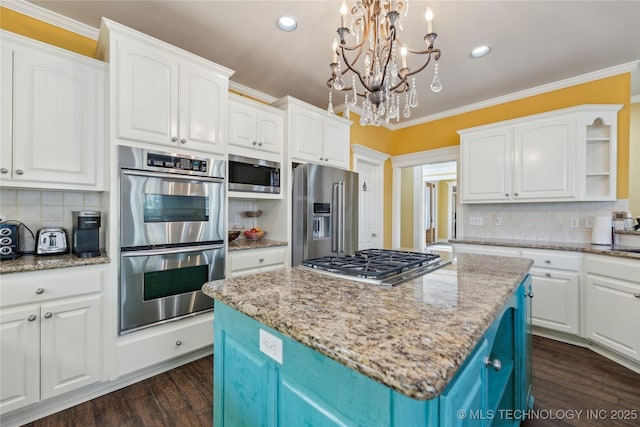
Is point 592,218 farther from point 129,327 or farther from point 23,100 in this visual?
point 23,100

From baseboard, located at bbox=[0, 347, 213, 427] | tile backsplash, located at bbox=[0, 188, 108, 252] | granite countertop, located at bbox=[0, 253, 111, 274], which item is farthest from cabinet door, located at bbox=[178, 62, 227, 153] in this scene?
baseboard, located at bbox=[0, 347, 213, 427]

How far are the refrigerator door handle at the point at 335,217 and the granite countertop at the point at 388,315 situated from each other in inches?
73.2

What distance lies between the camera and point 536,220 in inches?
127

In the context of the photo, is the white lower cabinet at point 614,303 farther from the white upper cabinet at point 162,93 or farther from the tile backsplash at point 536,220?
the white upper cabinet at point 162,93

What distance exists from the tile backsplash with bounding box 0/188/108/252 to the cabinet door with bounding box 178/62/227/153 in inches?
29.5

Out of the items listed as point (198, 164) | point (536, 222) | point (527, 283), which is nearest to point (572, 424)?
point (527, 283)

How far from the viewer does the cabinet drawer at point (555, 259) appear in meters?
2.58

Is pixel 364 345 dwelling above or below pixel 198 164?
below

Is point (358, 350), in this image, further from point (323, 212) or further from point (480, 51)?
point (480, 51)

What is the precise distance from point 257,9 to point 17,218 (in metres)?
2.23

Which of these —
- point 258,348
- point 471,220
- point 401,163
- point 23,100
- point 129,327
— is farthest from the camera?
point 401,163

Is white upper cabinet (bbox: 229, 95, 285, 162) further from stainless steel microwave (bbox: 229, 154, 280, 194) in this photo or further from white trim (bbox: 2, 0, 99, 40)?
white trim (bbox: 2, 0, 99, 40)

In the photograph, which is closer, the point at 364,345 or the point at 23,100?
the point at 364,345

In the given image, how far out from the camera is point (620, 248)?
2547 mm
